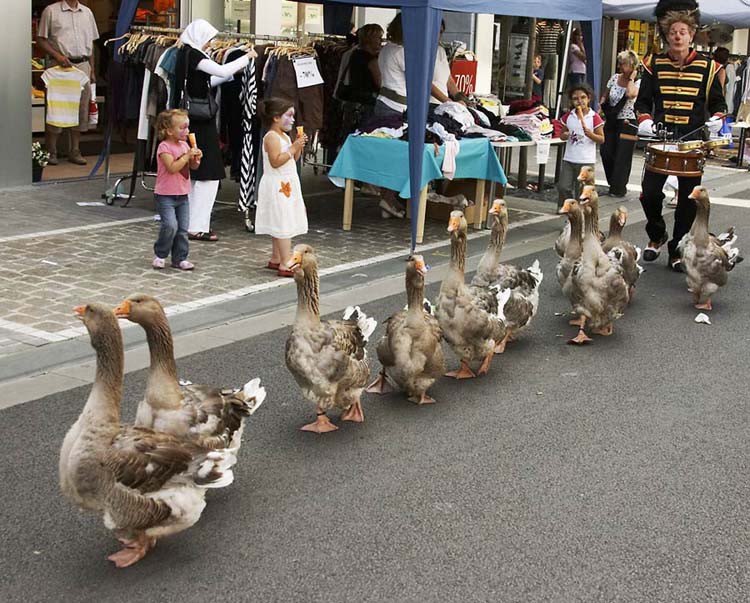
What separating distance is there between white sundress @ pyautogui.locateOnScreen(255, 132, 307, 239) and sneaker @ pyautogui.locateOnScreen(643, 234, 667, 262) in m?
3.77

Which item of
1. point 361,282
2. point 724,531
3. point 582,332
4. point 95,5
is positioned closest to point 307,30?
point 95,5

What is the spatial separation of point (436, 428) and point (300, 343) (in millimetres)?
974

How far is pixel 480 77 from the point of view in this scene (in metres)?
20.4

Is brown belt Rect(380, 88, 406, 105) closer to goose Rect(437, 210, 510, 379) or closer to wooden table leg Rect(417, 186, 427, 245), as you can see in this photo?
wooden table leg Rect(417, 186, 427, 245)

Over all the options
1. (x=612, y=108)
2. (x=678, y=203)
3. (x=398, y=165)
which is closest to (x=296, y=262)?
(x=398, y=165)

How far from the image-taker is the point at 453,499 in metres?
5.01

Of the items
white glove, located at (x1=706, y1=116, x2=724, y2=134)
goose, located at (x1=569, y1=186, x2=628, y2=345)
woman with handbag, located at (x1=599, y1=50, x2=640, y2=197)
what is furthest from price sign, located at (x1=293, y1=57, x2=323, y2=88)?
woman with handbag, located at (x1=599, y1=50, x2=640, y2=197)

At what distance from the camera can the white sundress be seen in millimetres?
9203

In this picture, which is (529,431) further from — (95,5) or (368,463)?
(95,5)

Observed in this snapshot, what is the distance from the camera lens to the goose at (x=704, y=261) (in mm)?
8641

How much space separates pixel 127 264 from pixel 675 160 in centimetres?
513

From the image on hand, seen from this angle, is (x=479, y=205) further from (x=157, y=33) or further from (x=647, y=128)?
(x=157, y=33)

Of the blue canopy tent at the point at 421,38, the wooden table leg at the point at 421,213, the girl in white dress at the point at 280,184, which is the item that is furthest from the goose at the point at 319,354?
the wooden table leg at the point at 421,213

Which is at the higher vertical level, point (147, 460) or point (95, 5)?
point (95, 5)
